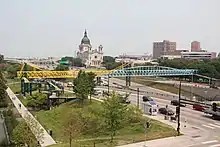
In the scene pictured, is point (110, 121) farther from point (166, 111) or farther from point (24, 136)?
point (166, 111)

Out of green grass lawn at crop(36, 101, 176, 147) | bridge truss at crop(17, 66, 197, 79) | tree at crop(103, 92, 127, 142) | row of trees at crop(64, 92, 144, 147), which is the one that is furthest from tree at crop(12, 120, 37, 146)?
bridge truss at crop(17, 66, 197, 79)

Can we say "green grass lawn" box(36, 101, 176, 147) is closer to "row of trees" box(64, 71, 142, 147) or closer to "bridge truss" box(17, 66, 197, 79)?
"row of trees" box(64, 71, 142, 147)

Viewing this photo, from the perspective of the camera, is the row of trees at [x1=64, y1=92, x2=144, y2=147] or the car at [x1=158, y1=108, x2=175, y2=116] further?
the car at [x1=158, y1=108, x2=175, y2=116]

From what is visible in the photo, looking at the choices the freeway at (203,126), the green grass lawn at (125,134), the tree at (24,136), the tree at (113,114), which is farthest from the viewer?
the tree at (113,114)

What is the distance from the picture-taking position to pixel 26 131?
26.6 metres

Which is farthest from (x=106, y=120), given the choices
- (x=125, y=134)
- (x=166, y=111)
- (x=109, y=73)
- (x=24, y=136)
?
(x=109, y=73)

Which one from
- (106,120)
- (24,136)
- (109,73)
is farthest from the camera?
(109,73)

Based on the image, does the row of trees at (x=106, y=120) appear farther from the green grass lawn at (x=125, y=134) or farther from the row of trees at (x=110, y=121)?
the green grass lawn at (x=125, y=134)

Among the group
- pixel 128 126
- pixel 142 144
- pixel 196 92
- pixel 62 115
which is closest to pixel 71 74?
pixel 196 92

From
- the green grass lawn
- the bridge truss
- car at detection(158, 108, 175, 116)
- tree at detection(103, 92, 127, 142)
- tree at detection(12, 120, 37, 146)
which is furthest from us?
the bridge truss

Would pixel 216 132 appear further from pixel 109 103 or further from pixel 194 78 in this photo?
pixel 194 78

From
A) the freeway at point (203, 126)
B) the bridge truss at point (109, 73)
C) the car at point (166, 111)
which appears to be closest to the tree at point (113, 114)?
the freeway at point (203, 126)

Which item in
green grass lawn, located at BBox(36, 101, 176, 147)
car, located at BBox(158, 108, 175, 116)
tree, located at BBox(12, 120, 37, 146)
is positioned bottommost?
green grass lawn, located at BBox(36, 101, 176, 147)

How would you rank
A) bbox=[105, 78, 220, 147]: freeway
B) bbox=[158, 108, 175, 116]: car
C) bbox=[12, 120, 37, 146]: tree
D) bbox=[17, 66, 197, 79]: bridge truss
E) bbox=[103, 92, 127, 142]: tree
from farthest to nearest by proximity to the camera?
bbox=[17, 66, 197, 79]: bridge truss < bbox=[158, 108, 175, 116]: car < bbox=[103, 92, 127, 142]: tree < bbox=[105, 78, 220, 147]: freeway < bbox=[12, 120, 37, 146]: tree
